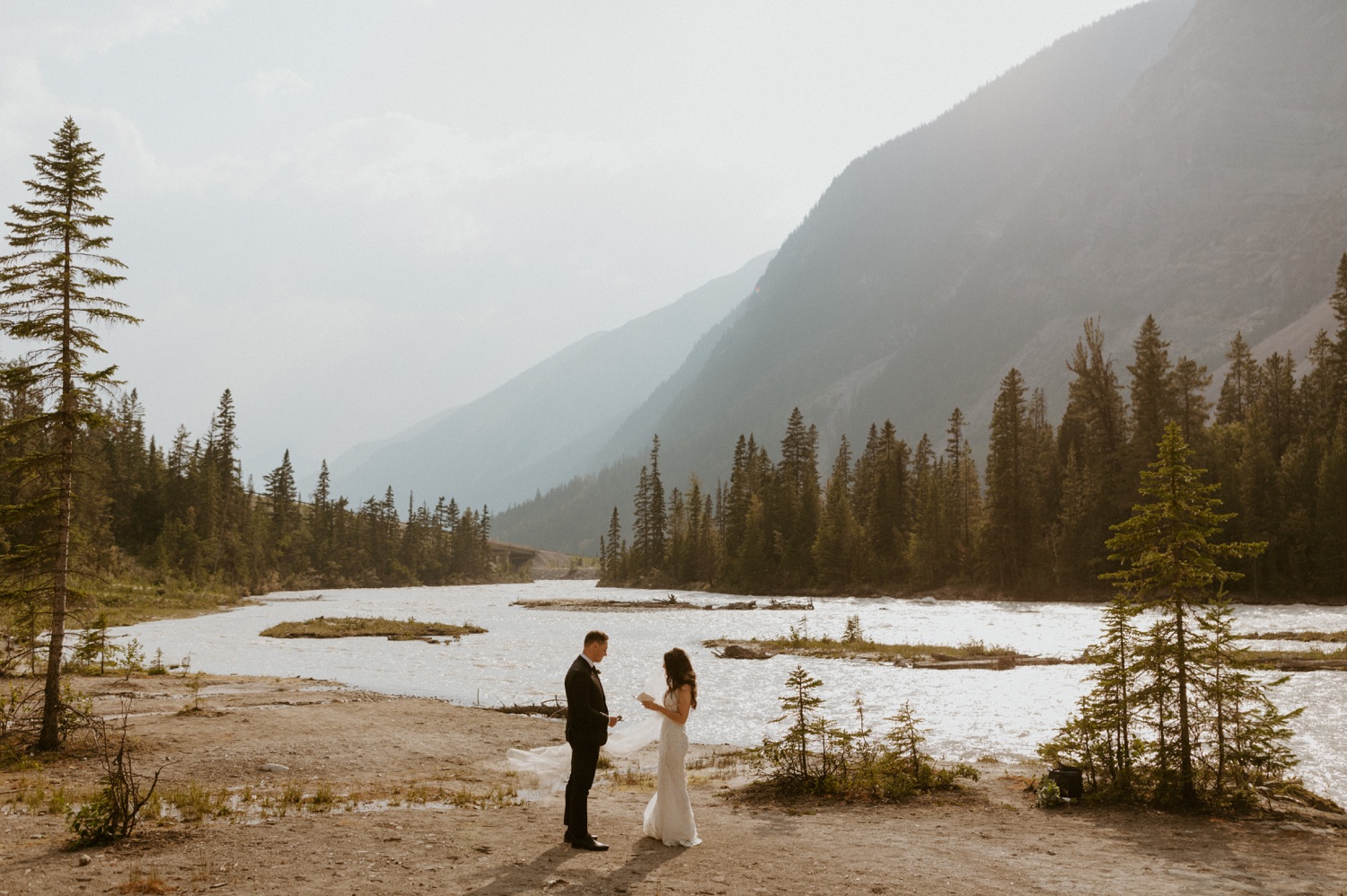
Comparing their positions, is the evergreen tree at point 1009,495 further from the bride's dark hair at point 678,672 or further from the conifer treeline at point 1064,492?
the bride's dark hair at point 678,672

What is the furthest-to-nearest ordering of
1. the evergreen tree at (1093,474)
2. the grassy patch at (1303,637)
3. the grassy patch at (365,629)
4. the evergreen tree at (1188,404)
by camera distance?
the evergreen tree at (1093,474), the evergreen tree at (1188,404), the grassy patch at (365,629), the grassy patch at (1303,637)

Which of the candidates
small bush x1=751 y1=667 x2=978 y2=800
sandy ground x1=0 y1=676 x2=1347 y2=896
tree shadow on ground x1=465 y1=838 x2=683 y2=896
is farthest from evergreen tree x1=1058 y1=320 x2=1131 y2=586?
tree shadow on ground x1=465 y1=838 x2=683 y2=896

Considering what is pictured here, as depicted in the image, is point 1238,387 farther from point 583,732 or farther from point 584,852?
point 584,852

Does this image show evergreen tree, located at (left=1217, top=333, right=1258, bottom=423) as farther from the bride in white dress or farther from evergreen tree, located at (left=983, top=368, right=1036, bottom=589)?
the bride in white dress

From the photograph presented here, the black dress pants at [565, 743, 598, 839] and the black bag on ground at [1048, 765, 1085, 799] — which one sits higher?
the black dress pants at [565, 743, 598, 839]

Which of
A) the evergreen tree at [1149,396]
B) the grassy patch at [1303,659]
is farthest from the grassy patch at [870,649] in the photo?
the evergreen tree at [1149,396]

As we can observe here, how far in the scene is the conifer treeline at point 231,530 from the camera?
9669 cm

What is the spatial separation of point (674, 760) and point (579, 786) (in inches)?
52.0

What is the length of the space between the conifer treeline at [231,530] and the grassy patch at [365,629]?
18162 millimetres

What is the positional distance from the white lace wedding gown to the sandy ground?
8.1 inches

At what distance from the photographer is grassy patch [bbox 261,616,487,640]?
5266 centimetres

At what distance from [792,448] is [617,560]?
44.6 m

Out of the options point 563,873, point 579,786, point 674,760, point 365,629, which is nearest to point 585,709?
point 579,786

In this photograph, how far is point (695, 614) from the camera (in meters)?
72.6
